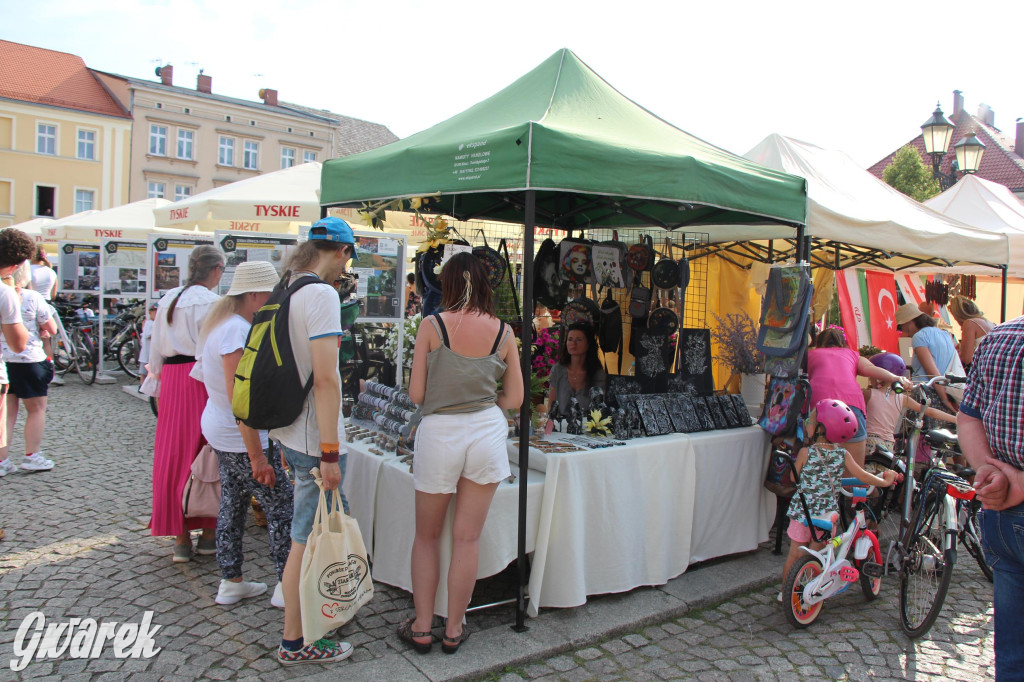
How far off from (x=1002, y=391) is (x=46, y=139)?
40503 millimetres

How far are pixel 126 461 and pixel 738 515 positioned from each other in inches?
198

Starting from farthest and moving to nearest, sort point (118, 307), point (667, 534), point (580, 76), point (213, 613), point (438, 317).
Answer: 1. point (118, 307)
2. point (580, 76)
3. point (667, 534)
4. point (213, 613)
5. point (438, 317)

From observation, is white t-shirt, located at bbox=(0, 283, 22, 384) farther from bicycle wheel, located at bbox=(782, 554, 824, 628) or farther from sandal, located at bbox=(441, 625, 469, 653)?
bicycle wheel, located at bbox=(782, 554, 824, 628)

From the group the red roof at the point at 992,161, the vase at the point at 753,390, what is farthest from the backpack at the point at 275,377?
the red roof at the point at 992,161

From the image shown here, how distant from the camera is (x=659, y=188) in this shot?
3.47 metres

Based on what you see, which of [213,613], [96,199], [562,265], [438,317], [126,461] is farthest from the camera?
[96,199]

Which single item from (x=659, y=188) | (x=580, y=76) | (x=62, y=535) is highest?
(x=580, y=76)

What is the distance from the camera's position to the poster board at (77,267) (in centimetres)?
1130

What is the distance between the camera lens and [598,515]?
11.7ft

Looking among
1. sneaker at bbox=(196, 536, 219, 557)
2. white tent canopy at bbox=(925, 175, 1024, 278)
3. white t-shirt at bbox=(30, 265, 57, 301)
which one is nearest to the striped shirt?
sneaker at bbox=(196, 536, 219, 557)

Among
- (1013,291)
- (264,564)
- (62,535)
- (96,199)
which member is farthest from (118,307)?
(96,199)

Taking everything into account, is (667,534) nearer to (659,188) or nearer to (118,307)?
(659,188)

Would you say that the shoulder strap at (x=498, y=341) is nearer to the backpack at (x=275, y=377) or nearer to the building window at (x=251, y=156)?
the backpack at (x=275, y=377)

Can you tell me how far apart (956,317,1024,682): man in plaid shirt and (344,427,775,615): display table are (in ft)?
5.79
